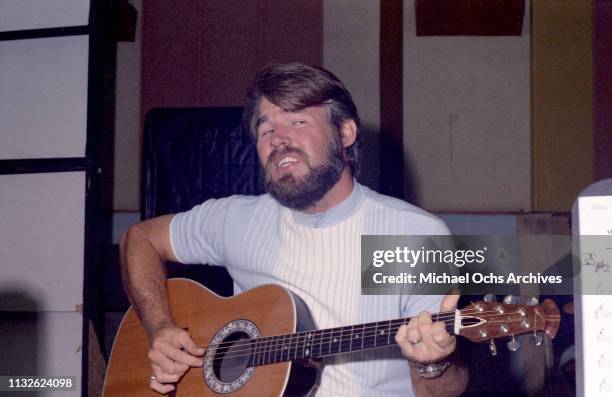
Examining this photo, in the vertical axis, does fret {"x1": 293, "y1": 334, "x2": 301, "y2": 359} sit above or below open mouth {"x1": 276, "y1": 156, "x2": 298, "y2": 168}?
below

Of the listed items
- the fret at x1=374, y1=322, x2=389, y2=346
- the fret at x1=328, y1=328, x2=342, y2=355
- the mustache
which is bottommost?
the fret at x1=328, y1=328, x2=342, y2=355

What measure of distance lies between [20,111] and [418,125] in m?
1.20

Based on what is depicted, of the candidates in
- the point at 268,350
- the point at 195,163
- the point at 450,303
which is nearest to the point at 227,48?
the point at 195,163

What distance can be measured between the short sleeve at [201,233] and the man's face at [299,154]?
0.15 meters

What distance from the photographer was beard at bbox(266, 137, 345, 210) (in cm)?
119

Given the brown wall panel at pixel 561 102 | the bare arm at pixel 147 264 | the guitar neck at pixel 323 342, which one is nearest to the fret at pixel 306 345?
the guitar neck at pixel 323 342

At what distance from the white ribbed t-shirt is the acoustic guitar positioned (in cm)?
7

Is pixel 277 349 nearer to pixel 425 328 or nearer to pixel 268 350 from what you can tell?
pixel 268 350

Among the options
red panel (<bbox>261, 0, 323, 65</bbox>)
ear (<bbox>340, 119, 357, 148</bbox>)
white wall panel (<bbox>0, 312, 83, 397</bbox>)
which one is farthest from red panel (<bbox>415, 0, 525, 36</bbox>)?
white wall panel (<bbox>0, 312, 83, 397</bbox>)

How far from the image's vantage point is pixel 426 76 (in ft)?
6.51

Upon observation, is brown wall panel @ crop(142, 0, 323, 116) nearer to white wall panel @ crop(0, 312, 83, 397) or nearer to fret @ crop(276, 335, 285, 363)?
white wall panel @ crop(0, 312, 83, 397)

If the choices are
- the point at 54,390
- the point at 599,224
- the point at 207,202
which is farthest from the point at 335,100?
the point at 54,390

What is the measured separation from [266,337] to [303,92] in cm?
52

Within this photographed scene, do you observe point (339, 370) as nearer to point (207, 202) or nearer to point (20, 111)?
point (207, 202)
